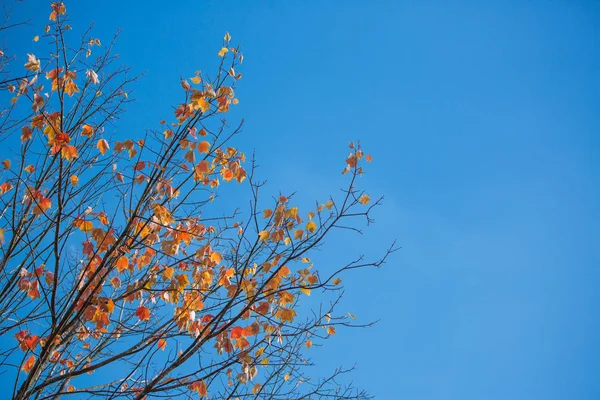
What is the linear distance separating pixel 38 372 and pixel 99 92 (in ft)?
9.09

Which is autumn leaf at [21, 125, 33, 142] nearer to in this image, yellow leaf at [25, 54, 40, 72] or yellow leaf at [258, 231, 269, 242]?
yellow leaf at [25, 54, 40, 72]

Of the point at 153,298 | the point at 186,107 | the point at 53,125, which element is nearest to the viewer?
the point at 53,125

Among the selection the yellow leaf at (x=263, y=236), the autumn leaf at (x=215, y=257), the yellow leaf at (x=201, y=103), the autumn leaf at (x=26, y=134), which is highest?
the autumn leaf at (x=26, y=134)

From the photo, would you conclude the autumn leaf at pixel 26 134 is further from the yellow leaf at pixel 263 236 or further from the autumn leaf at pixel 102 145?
the yellow leaf at pixel 263 236

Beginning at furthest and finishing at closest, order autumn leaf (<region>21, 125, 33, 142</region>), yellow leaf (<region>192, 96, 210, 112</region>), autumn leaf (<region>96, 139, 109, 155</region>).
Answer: autumn leaf (<region>21, 125, 33, 142</region>) < autumn leaf (<region>96, 139, 109, 155</region>) < yellow leaf (<region>192, 96, 210, 112</region>)

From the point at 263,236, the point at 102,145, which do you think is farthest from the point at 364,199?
the point at 102,145

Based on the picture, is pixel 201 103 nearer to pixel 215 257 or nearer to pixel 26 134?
pixel 215 257

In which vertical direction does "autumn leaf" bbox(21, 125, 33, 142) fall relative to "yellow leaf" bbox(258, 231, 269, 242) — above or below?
above

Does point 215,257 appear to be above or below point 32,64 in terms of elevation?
below

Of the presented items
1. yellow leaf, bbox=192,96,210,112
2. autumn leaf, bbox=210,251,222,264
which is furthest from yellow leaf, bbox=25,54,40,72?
autumn leaf, bbox=210,251,222,264

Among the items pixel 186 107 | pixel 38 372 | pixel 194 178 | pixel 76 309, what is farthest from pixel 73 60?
pixel 38 372

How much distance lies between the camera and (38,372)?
8.98 ft

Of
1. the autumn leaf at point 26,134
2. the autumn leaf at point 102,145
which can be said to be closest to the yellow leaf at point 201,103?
the autumn leaf at point 102,145

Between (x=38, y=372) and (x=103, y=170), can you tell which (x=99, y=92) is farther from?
(x=38, y=372)
